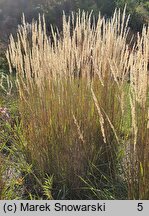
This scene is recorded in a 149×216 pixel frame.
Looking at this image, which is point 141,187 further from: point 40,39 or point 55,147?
point 40,39

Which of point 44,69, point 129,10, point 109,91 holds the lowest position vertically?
point 129,10

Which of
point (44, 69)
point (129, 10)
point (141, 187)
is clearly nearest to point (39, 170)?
point (44, 69)

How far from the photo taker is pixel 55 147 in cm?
288

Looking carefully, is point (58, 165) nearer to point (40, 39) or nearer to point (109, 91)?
point (109, 91)

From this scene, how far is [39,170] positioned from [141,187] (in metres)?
0.93

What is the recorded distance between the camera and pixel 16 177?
299cm

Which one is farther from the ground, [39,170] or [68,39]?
[68,39]

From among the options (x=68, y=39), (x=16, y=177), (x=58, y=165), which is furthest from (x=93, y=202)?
(x=68, y=39)

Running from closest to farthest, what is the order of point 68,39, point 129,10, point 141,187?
point 141,187 → point 68,39 → point 129,10

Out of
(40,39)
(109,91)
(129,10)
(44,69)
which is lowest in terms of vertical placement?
(129,10)

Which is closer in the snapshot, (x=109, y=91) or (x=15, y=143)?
→ (x=109, y=91)

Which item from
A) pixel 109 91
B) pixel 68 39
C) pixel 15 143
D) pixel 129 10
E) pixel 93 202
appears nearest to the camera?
pixel 93 202

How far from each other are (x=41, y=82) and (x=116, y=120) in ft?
2.07

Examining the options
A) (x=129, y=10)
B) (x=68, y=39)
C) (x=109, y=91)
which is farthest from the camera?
(x=129, y=10)
